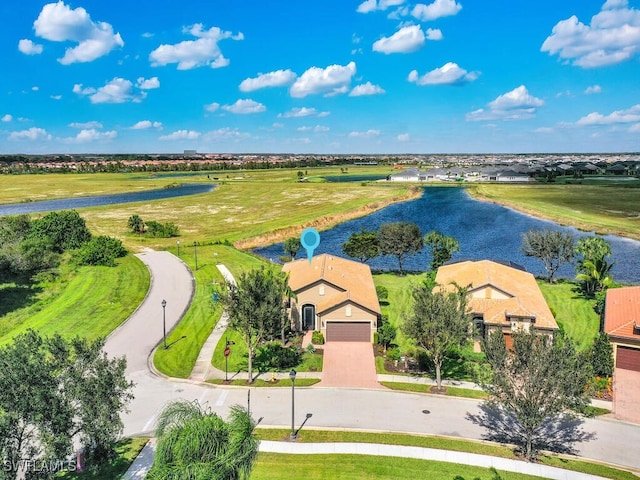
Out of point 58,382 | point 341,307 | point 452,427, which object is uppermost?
point 58,382

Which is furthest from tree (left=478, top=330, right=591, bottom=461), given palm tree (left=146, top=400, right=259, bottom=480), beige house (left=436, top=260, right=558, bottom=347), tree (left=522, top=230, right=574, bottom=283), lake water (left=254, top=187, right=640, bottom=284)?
lake water (left=254, top=187, right=640, bottom=284)

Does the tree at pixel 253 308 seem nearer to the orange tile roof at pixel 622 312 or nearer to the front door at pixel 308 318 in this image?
the front door at pixel 308 318

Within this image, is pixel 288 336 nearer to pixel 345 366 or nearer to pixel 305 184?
pixel 345 366

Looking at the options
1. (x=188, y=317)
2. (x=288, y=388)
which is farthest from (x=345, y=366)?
(x=188, y=317)

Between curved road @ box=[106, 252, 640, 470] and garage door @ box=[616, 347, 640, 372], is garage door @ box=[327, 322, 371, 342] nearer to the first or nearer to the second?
curved road @ box=[106, 252, 640, 470]

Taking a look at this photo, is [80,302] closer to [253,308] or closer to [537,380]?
[253,308]
